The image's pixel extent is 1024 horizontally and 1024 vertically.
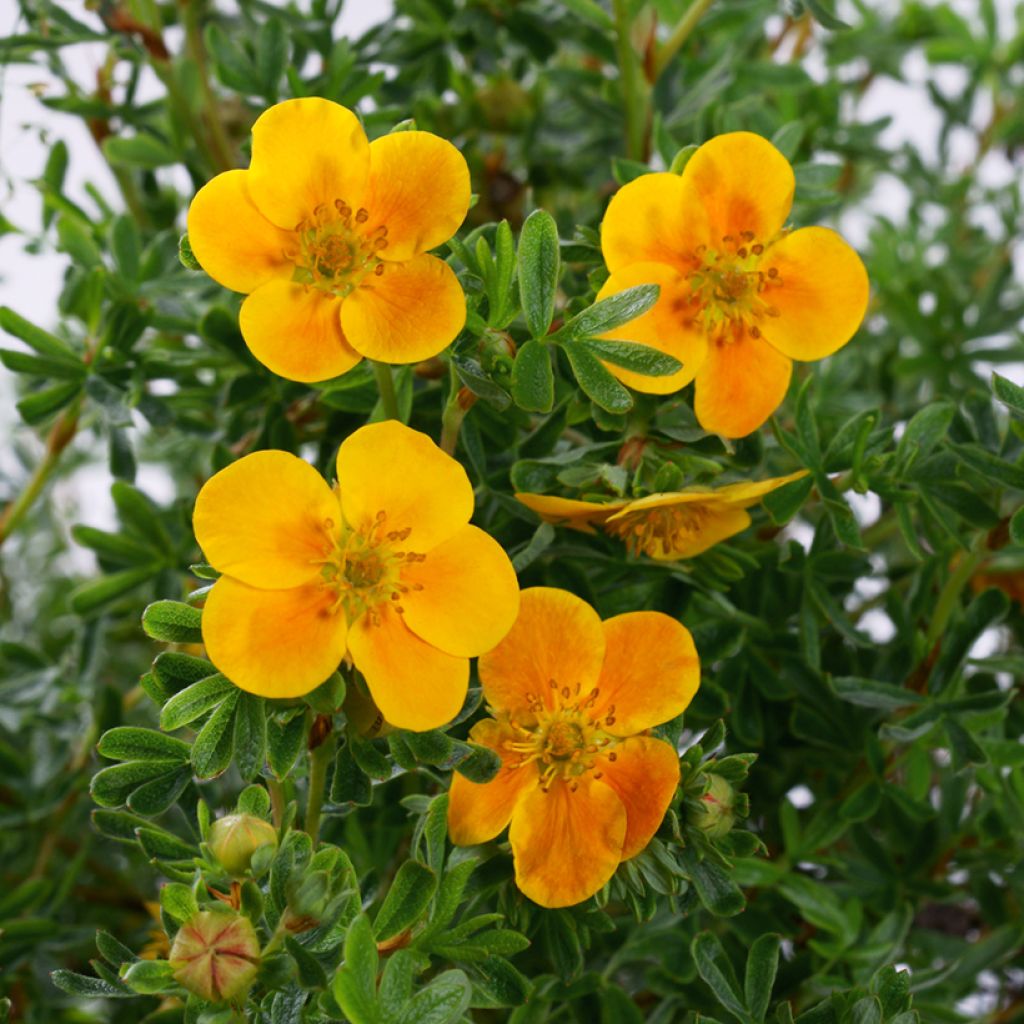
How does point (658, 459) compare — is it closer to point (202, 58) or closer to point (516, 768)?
point (516, 768)

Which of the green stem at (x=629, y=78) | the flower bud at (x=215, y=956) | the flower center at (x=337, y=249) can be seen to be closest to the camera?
the flower bud at (x=215, y=956)

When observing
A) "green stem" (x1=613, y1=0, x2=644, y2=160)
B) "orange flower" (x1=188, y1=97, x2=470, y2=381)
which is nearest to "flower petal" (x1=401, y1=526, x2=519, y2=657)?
"orange flower" (x1=188, y1=97, x2=470, y2=381)

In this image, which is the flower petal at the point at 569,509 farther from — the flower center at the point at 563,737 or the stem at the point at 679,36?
the stem at the point at 679,36

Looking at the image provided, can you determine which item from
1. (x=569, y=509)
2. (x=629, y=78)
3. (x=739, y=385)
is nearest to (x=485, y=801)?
(x=569, y=509)

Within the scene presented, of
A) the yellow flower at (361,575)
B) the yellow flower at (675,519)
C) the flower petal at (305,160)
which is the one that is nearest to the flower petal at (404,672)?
the yellow flower at (361,575)

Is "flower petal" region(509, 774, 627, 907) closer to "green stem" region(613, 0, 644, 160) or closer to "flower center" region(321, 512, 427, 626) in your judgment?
"flower center" region(321, 512, 427, 626)

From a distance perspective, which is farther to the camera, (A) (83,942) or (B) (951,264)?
(B) (951,264)

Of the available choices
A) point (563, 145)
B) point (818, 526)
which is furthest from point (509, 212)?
point (818, 526)

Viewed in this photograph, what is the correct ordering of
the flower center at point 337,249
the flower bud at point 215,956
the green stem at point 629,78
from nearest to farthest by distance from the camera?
the flower bud at point 215,956, the flower center at point 337,249, the green stem at point 629,78
